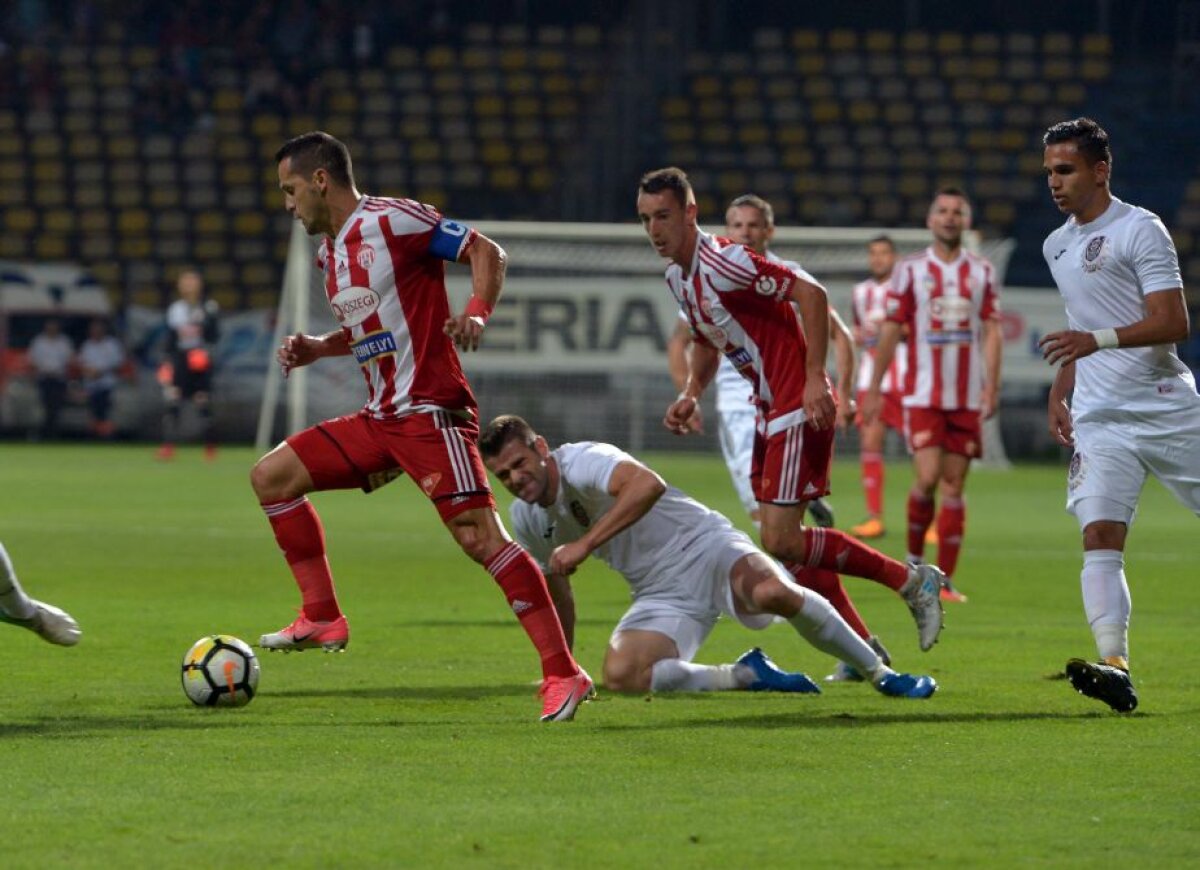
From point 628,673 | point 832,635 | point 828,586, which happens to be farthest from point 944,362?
point 832,635

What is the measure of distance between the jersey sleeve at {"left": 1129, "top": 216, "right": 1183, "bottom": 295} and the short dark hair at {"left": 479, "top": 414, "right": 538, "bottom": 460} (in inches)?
78.6

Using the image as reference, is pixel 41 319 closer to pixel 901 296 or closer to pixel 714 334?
pixel 901 296

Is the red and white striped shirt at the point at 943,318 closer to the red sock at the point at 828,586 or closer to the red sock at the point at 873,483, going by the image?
the red sock at the point at 873,483

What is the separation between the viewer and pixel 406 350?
23.2 ft

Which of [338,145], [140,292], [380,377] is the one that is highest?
[338,145]

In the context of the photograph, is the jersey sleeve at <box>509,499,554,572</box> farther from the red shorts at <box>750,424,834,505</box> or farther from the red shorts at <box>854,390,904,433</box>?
the red shorts at <box>854,390,904,433</box>

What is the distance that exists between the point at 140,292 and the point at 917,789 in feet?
80.3

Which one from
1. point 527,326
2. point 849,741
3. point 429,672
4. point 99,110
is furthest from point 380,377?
point 99,110

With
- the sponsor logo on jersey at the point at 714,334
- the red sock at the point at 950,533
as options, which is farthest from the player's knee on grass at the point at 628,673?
the red sock at the point at 950,533

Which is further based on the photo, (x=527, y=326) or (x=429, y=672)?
(x=527, y=326)

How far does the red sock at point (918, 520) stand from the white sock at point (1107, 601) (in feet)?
13.2

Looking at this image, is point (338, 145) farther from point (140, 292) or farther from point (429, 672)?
point (140, 292)

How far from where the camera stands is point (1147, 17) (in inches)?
1144

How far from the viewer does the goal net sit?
24.6m
